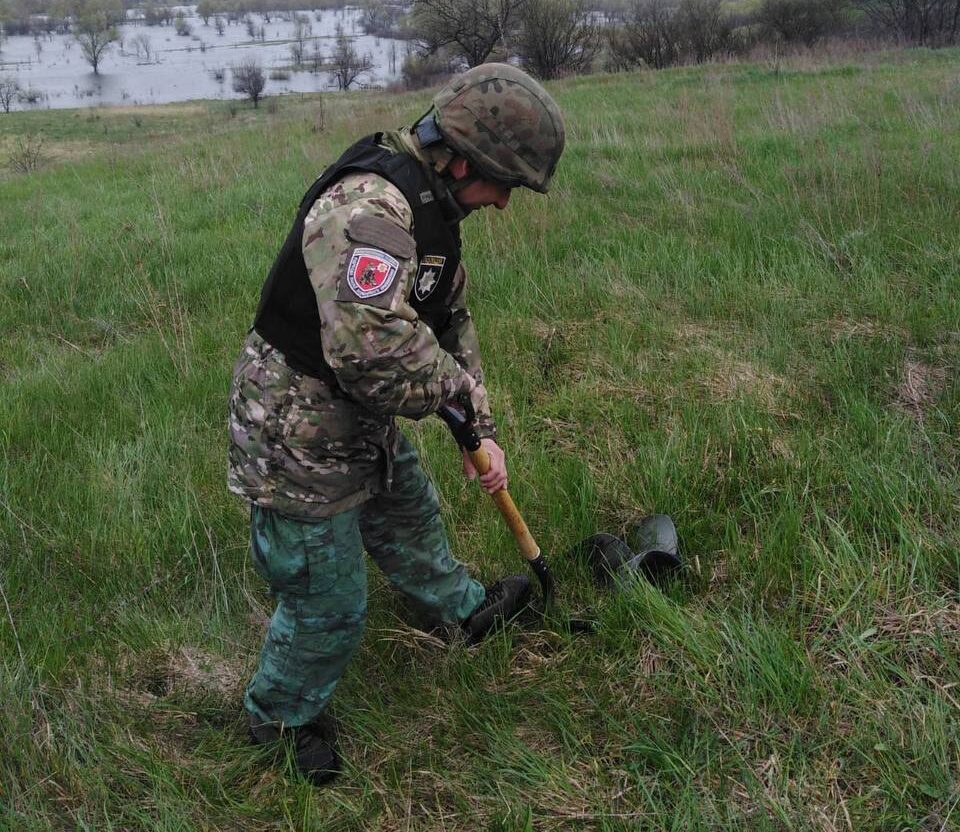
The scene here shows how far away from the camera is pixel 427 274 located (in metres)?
1.96

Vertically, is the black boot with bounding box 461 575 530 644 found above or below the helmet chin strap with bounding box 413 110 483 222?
below

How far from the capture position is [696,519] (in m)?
2.76

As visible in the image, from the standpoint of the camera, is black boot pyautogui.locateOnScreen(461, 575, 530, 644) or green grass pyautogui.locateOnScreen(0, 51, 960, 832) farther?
black boot pyautogui.locateOnScreen(461, 575, 530, 644)

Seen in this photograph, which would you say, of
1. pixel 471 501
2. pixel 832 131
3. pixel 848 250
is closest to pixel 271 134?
pixel 832 131

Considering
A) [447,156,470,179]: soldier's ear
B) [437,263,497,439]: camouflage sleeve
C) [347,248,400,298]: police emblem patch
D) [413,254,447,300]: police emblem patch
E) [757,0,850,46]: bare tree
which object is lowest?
[437,263,497,439]: camouflage sleeve

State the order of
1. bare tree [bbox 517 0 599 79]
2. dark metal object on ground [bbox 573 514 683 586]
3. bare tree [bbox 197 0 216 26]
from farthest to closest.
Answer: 1. bare tree [bbox 197 0 216 26]
2. bare tree [bbox 517 0 599 79]
3. dark metal object on ground [bbox 573 514 683 586]

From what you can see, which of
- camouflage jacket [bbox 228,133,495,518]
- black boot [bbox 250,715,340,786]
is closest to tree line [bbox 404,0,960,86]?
camouflage jacket [bbox 228,133,495,518]

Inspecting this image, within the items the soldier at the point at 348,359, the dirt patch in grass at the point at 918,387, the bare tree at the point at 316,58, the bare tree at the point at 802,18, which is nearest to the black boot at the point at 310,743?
the soldier at the point at 348,359

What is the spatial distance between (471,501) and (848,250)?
294cm

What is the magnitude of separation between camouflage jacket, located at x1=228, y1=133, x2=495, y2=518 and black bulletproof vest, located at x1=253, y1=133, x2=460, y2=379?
0.12 feet

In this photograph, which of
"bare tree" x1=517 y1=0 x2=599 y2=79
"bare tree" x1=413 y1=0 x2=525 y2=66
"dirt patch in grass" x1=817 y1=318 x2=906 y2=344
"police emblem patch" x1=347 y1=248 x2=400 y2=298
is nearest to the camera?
"police emblem patch" x1=347 y1=248 x2=400 y2=298

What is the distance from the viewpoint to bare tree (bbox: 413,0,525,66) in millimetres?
26688

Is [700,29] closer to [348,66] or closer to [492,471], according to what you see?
[492,471]

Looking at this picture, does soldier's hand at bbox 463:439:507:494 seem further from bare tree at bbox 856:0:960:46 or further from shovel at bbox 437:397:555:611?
bare tree at bbox 856:0:960:46
